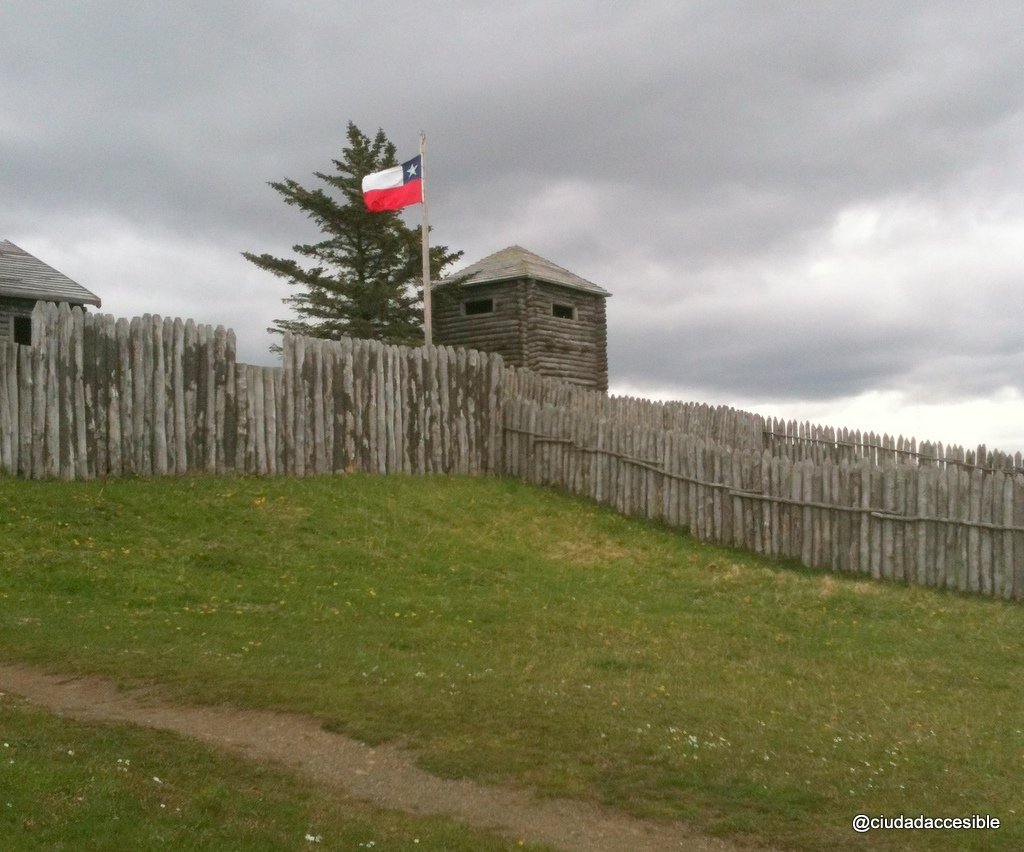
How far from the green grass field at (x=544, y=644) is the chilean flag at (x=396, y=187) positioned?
859 centimetres

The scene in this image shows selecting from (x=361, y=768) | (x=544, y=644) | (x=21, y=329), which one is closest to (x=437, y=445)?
(x=544, y=644)

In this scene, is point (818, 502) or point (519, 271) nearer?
point (818, 502)

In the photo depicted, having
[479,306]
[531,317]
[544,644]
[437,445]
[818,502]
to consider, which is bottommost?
[544,644]

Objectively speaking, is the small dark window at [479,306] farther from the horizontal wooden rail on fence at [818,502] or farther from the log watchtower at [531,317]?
the horizontal wooden rail on fence at [818,502]

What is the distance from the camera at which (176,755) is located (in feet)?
22.0

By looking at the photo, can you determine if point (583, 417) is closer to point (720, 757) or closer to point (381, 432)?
point (381, 432)

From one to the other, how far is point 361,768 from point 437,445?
1301 cm

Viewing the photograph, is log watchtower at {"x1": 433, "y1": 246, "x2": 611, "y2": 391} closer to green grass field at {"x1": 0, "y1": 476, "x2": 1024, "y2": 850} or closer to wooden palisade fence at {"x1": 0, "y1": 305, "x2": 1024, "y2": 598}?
wooden palisade fence at {"x1": 0, "y1": 305, "x2": 1024, "y2": 598}

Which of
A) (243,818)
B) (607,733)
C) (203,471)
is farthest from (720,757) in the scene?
(203,471)

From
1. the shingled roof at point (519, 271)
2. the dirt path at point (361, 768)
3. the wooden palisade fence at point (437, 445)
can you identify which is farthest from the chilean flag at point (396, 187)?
the dirt path at point (361, 768)

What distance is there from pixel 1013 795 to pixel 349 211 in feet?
88.5

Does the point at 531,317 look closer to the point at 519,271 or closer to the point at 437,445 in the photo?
the point at 519,271

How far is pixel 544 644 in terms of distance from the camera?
10.8 metres

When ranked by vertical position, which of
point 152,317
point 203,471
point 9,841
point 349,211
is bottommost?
point 9,841
